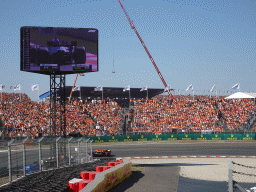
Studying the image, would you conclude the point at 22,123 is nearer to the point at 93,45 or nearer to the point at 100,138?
the point at 100,138

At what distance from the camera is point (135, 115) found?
5422 cm

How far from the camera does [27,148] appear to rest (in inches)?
484

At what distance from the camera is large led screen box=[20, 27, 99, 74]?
2003cm

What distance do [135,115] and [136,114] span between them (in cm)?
27

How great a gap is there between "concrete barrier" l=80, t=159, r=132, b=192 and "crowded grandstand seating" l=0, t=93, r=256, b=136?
2863cm

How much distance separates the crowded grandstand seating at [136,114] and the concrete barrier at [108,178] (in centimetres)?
2863

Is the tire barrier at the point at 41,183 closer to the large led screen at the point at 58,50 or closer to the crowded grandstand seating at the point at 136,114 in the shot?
the large led screen at the point at 58,50

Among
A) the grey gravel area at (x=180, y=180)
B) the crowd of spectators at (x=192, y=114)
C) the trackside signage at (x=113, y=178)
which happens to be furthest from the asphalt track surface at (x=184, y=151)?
the trackside signage at (x=113, y=178)

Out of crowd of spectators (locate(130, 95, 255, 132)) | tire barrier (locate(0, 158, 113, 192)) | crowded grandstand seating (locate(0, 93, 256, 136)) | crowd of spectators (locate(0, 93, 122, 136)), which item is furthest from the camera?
crowd of spectators (locate(130, 95, 255, 132))

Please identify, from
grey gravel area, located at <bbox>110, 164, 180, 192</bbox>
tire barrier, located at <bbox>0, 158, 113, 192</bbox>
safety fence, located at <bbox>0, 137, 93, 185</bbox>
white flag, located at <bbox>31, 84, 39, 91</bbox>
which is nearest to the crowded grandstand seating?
white flag, located at <bbox>31, 84, 39, 91</bbox>

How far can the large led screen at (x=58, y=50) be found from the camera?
20.0 m

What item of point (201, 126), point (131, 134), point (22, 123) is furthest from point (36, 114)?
point (201, 126)

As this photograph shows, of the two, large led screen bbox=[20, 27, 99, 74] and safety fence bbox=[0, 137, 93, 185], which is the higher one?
large led screen bbox=[20, 27, 99, 74]

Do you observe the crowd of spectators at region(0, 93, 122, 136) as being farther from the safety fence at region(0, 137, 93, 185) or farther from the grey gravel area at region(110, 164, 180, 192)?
the safety fence at region(0, 137, 93, 185)
